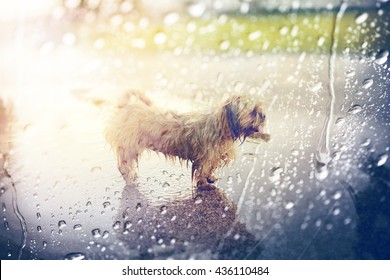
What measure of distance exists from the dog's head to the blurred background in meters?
0.02

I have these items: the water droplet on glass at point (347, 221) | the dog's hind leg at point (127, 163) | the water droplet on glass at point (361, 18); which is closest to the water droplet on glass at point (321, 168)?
the water droplet on glass at point (347, 221)

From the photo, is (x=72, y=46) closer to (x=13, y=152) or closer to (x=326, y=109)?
(x=13, y=152)

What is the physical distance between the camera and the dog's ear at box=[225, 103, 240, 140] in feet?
2.82

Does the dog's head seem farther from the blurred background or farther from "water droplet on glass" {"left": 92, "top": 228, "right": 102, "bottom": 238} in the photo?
"water droplet on glass" {"left": 92, "top": 228, "right": 102, "bottom": 238}

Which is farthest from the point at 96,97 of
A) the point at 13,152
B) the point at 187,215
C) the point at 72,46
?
the point at 187,215

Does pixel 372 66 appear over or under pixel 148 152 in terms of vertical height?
over

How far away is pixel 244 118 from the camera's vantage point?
869 mm

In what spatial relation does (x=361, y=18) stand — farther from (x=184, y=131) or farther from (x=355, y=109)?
(x=184, y=131)

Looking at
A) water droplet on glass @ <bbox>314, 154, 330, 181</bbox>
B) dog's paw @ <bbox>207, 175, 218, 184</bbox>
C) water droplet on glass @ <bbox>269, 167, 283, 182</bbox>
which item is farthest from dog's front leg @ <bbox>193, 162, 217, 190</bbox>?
water droplet on glass @ <bbox>314, 154, 330, 181</bbox>

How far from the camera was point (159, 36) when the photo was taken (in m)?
0.88

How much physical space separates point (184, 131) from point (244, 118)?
0.45 feet

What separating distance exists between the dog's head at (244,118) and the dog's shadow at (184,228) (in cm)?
15
